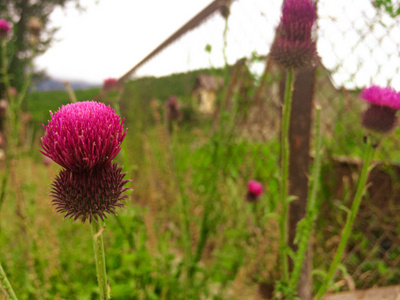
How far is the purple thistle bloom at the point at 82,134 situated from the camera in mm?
702

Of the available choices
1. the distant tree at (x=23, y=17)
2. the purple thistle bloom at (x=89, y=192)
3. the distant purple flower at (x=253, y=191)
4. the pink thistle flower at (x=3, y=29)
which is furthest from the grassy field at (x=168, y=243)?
the distant tree at (x=23, y=17)

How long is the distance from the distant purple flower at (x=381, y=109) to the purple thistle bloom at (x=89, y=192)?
3.39 ft

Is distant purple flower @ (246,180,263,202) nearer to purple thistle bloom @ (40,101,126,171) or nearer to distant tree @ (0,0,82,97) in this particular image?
purple thistle bloom @ (40,101,126,171)

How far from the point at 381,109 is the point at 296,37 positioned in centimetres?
47

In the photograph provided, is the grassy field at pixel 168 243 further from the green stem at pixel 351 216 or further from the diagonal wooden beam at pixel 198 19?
the diagonal wooden beam at pixel 198 19

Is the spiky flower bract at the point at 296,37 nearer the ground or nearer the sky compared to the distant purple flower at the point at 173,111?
nearer the sky

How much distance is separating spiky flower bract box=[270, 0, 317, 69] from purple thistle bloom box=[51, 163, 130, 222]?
83 cm

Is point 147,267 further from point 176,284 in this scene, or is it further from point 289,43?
point 289,43

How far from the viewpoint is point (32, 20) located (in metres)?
2.64

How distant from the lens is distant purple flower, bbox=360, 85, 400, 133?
4.33ft

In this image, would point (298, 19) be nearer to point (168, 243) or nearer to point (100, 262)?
point (100, 262)

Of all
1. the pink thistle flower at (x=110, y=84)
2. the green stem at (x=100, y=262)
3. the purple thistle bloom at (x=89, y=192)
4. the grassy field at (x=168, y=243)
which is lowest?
the grassy field at (x=168, y=243)

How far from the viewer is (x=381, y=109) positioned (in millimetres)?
1364

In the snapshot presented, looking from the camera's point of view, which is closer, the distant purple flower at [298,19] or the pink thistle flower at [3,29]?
the distant purple flower at [298,19]
